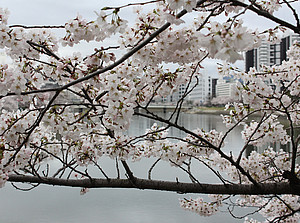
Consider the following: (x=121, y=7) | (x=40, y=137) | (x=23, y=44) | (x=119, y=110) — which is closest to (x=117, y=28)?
(x=121, y=7)

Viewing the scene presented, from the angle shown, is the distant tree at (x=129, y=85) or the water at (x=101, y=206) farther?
the water at (x=101, y=206)

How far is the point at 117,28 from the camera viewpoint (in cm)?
120

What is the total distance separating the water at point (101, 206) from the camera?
21.2 feet

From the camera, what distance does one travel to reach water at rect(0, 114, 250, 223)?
21.2 feet

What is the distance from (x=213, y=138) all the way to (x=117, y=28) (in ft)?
5.62

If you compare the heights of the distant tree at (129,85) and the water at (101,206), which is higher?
the distant tree at (129,85)

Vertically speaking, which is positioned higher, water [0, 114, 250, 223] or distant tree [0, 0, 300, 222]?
distant tree [0, 0, 300, 222]

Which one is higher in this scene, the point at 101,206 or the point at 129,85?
the point at 129,85

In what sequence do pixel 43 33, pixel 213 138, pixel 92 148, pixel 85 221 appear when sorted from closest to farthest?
pixel 43 33, pixel 92 148, pixel 213 138, pixel 85 221

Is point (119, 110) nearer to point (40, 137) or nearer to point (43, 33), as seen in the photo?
point (43, 33)

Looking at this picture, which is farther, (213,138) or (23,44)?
(213,138)

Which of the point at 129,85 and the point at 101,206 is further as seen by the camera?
the point at 101,206

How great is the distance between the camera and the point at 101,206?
7.08m

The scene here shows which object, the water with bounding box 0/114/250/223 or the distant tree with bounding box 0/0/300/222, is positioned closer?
the distant tree with bounding box 0/0/300/222
